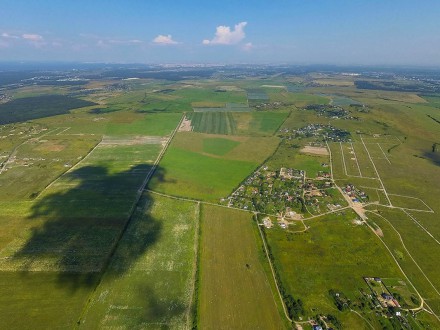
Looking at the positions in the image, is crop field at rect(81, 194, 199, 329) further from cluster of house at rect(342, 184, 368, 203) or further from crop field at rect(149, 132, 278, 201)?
cluster of house at rect(342, 184, 368, 203)

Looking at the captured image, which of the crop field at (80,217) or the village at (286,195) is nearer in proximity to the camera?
the crop field at (80,217)

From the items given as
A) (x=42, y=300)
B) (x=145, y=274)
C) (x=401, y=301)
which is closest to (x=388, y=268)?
(x=401, y=301)

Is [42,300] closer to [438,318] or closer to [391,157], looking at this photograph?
[438,318]

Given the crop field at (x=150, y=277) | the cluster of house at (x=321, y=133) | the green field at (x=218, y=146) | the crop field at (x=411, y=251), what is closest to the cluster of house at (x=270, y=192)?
the crop field at (x=150, y=277)

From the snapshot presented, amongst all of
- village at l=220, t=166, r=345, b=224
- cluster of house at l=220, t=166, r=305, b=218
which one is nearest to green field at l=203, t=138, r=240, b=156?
cluster of house at l=220, t=166, r=305, b=218

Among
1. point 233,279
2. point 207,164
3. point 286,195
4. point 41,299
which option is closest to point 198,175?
point 207,164

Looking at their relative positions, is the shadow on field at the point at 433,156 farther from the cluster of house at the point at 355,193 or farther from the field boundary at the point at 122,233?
the field boundary at the point at 122,233
